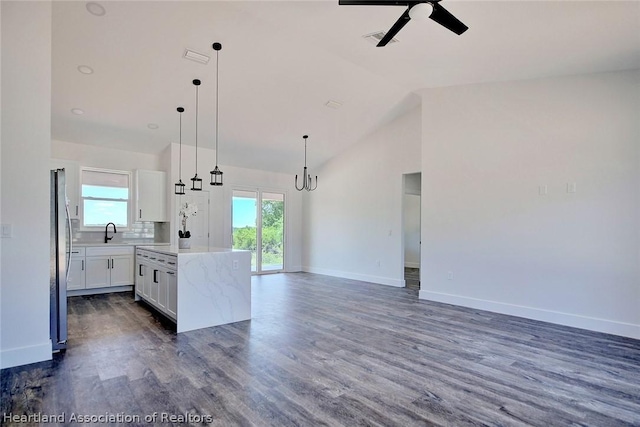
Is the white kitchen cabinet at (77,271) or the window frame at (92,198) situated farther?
the window frame at (92,198)

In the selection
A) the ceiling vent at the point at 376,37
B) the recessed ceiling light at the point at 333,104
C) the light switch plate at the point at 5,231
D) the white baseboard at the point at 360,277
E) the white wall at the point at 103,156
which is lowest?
the white baseboard at the point at 360,277

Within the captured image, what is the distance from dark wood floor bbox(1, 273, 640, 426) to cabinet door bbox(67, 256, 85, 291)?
57.0 inches

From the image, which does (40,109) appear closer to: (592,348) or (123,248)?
(123,248)

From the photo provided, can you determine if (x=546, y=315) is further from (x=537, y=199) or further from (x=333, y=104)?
(x=333, y=104)

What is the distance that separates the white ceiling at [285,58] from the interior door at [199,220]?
1.17 meters

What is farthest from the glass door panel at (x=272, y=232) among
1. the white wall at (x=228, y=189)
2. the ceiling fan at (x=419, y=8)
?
the ceiling fan at (x=419, y=8)

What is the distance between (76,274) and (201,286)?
320 cm

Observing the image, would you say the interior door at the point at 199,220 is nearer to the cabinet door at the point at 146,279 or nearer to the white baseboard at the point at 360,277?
the cabinet door at the point at 146,279

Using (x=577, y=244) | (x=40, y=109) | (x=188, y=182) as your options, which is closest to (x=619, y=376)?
(x=577, y=244)

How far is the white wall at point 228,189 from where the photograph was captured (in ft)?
21.4

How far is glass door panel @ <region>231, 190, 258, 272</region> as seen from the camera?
7656mm

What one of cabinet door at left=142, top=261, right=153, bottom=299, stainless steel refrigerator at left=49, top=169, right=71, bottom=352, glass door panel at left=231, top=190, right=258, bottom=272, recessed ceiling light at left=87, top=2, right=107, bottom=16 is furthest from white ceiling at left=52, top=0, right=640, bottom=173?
cabinet door at left=142, top=261, right=153, bottom=299

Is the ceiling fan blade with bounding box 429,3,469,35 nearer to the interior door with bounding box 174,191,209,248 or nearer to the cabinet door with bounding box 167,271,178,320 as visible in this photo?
the cabinet door with bounding box 167,271,178,320

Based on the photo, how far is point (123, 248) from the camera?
19.7 feet
